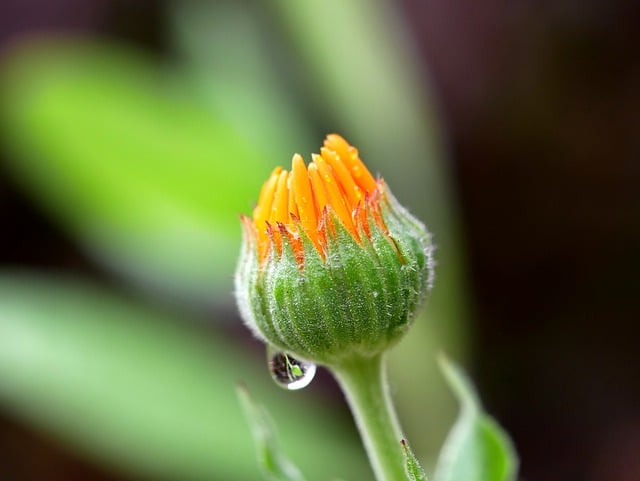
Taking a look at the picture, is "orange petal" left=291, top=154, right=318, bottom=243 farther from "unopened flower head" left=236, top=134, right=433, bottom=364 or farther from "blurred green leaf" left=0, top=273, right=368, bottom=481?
"blurred green leaf" left=0, top=273, right=368, bottom=481

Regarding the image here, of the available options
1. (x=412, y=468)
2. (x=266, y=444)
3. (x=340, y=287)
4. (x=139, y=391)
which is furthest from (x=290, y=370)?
(x=139, y=391)

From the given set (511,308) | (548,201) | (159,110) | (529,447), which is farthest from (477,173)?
(159,110)

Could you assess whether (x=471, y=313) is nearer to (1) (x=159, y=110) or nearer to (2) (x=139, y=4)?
(1) (x=159, y=110)

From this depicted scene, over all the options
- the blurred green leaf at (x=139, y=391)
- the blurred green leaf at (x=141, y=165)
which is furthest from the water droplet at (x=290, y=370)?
the blurred green leaf at (x=141, y=165)

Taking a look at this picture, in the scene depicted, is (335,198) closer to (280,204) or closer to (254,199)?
(280,204)

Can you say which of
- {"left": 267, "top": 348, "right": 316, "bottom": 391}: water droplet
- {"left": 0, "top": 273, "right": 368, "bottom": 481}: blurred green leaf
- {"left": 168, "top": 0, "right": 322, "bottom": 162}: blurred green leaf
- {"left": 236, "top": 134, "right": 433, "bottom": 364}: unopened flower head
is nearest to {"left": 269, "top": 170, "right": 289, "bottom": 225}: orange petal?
{"left": 236, "top": 134, "right": 433, "bottom": 364}: unopened flower head

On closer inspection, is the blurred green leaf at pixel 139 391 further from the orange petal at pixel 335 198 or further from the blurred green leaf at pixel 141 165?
the orange petal at pixel 335 198
